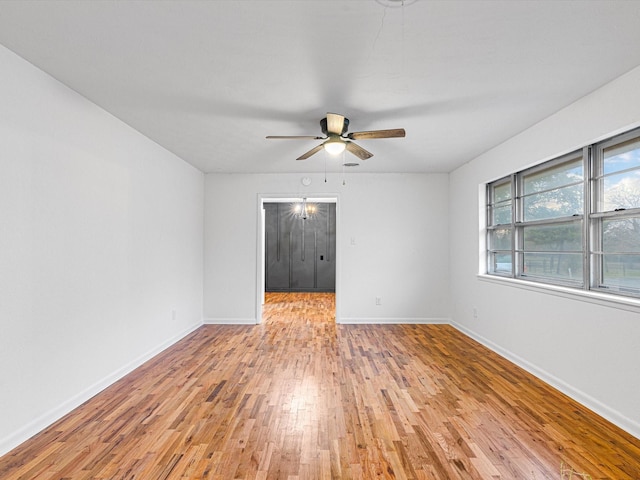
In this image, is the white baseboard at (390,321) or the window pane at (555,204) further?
the white baseboard at (390,321)

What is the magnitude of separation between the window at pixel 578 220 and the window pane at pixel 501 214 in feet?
0.04

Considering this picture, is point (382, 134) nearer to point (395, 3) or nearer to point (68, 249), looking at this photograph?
point (395, 3)

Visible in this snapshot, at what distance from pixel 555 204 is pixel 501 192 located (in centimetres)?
99

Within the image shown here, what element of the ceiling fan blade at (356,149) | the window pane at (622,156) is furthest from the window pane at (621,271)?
the ceiling fan blade at (356,149)

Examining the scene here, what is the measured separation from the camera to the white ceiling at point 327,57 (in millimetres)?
1685

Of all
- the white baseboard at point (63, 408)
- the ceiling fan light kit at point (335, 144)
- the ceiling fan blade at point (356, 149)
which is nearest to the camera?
the white baseboard at point (63, 408)

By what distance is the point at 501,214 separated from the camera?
165 inches

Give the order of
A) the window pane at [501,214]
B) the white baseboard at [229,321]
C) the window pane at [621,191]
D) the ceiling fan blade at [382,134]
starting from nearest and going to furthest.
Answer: the window pane at [621,191] < the ceiling fan blade at [382,134] < the window pane at [501,214] < the white baseboard at [229,321]

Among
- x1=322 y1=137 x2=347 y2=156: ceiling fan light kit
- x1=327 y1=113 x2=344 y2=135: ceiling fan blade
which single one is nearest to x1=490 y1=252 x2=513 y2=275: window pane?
x1=322 y1=137 x2=347 y2=156: ceiling fan light kit

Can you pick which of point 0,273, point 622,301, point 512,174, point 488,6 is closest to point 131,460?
point 0,273

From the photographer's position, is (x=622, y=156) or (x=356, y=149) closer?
(x=622, y=156)

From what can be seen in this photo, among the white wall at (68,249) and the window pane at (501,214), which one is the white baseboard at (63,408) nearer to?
the white wall at (68,249)

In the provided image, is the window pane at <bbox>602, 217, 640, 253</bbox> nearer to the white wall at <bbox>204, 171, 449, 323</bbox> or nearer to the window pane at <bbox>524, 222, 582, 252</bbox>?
the window pane at <bbox>524, 222, 582, 252</bbox>

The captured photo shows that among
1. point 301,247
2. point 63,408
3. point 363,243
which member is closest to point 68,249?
point 63,408
